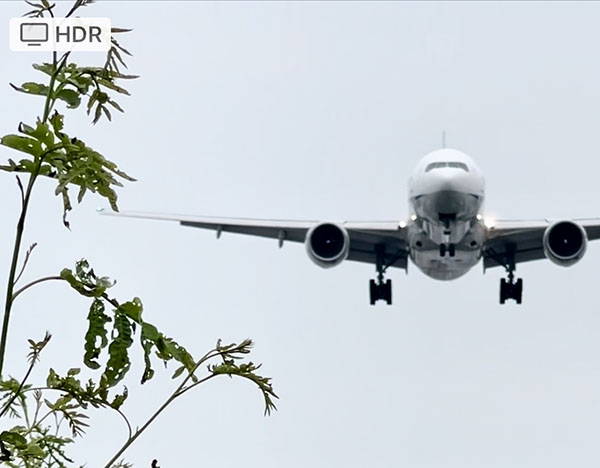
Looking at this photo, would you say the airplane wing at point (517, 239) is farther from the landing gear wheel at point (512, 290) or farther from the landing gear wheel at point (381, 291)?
the landing gear wheel at point (381, 291)

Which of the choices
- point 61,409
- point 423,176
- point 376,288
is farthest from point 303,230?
point 61,409

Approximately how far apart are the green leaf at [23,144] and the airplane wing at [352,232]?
34367 millimetres

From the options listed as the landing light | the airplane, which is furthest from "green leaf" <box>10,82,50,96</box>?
the landing light

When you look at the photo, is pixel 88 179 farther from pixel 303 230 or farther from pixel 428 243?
pixel 303 230

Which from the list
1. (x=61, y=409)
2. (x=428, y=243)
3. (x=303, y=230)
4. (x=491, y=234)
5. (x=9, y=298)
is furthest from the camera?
(x=303, y=230)

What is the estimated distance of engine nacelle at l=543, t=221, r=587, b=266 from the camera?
36.0 meters

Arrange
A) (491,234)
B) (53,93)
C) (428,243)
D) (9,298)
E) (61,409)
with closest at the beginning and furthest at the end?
(9,298), (53,93), (61,409), (428,243), (491,234)

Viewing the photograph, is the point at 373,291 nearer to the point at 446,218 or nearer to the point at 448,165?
the point at 448,165

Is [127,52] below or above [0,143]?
above

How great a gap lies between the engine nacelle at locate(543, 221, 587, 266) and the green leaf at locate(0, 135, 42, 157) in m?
34.0

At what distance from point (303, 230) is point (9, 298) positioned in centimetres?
3819

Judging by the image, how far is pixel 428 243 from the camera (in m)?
35.3

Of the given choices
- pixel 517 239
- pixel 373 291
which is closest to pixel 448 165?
pixel 517 239

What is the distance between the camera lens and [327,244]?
36.8 meters
